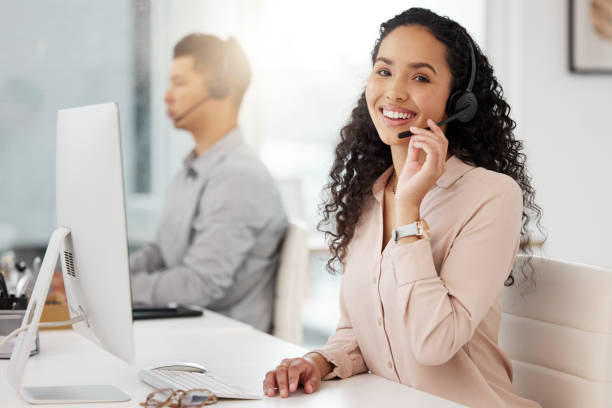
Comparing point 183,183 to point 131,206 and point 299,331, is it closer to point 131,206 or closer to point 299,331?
point 299,331

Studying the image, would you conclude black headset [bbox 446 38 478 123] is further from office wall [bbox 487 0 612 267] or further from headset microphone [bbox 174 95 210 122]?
office wall [bbox 487 0 612 267]

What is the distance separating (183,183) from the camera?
2.59m

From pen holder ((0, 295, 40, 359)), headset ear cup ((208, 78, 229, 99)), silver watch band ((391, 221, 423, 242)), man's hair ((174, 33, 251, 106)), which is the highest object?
man's hair ((174, 33, 251, 106))

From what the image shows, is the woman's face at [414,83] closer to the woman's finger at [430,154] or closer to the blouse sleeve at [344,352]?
the woman's finger at [430,154]

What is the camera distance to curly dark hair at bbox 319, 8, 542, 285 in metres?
1.39

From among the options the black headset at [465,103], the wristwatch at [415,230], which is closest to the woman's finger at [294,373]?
the wristwatch at [415,230]

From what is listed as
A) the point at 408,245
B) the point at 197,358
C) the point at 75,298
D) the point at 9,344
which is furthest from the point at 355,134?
the point at 9,344

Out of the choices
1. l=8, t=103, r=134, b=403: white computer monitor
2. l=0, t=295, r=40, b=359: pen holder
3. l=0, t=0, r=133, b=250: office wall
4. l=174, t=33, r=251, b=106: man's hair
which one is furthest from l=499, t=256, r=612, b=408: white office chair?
l=0, t=0, r=133, b=250: office wall

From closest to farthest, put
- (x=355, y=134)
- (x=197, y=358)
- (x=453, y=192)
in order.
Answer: (x=453, y=192) < (x=197, y=358) < (x=355, y=134)

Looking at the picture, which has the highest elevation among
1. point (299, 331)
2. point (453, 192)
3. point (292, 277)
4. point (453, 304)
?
point (453, 192)

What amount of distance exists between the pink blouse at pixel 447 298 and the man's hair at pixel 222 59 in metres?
1.39

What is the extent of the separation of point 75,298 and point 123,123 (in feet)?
7.35

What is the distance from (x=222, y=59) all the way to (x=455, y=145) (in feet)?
4.72

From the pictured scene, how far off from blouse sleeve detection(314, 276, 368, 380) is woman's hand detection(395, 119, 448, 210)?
0.31 m
